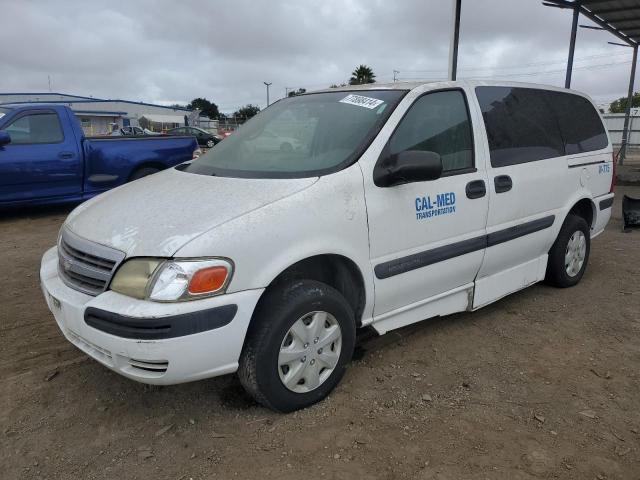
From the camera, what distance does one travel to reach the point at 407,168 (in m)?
2.83

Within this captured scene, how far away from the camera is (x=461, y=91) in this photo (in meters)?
3.59

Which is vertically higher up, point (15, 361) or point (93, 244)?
point (93, 244)

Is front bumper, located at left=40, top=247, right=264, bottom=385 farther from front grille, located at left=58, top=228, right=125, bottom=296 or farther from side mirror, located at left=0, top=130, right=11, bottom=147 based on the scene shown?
side mirror, located at left=0, top=130, right=11, bottom=147

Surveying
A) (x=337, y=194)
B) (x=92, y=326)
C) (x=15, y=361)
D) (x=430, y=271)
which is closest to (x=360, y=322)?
(x=430, y=271)

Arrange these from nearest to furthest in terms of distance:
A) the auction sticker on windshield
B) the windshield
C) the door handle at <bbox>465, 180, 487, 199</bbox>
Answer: the windshield < the auction sticker on windshield < the door handle at <bbox>465, 180, 487, 199</bbox>

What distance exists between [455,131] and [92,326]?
247 cm

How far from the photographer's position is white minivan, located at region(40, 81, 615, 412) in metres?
2.35

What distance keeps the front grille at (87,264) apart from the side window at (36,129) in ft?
18.4

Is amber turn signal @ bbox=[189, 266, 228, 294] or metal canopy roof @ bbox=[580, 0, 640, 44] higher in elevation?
metal canopy roof @ bbox=[580, 0, 640, 44]

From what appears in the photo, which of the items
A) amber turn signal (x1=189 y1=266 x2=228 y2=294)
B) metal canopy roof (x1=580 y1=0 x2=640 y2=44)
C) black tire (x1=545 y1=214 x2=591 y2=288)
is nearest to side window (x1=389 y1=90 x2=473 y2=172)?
amber turn signal (x1=189 y1=266 x2=228 y2=294)

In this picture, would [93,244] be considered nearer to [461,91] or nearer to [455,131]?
[455,131]

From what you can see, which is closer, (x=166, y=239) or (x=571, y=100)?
(x=166, y=239)

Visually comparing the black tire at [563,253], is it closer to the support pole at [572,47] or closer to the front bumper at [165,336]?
the front bumper at [165,336]

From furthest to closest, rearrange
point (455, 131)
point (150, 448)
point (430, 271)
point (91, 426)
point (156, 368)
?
point (455, 131)
point (430, 271)
point (91, 426)
point (150, 448)
point (156, 368)
